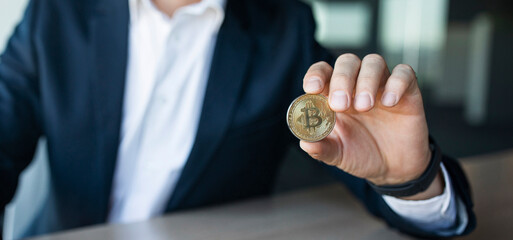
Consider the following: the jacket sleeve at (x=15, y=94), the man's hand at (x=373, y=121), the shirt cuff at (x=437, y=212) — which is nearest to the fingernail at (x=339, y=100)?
the man's hand at (x=373, y=121)

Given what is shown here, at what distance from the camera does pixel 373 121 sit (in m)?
0.51

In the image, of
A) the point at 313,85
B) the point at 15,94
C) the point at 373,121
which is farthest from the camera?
the point at 15,94

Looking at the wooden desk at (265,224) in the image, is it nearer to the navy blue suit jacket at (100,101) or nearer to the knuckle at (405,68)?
the navy blue suit jacket at (100,101)

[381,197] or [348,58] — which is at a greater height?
[348,58]

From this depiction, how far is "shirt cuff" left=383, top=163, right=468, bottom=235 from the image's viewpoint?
0.59 m

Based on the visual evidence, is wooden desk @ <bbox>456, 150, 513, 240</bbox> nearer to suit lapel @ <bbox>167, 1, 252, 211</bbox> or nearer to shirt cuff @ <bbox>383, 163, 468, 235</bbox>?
shirt cuff @ <bbox>383, 163, 468, 235</bbox>

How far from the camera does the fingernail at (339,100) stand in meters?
0.40

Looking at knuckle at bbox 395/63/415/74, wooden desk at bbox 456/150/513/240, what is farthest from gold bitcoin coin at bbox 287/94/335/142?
wooden desk at bbox 456/150/513/240

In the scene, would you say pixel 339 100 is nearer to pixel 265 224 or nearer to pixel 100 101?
pixel 265 224

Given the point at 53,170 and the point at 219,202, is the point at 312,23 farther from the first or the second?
the point at 53,170

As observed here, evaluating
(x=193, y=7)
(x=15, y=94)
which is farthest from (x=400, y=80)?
(x=15, y=94)

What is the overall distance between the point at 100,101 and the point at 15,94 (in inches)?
6.7

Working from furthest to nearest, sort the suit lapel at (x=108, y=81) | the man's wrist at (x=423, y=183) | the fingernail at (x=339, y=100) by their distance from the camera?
the suit lapel at (x=108, y=81) → the man's wrist at (x=423, y=183) → the fingernail at (x=339, y=100)

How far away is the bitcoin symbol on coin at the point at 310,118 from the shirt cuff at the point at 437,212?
0.26 meters
